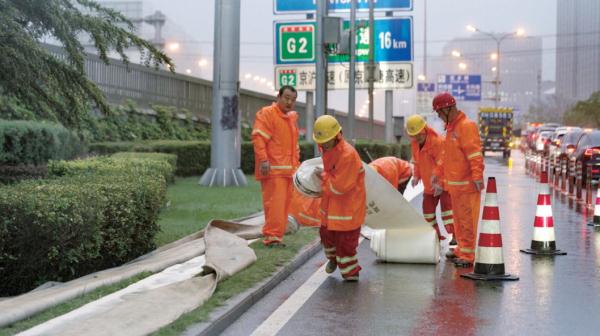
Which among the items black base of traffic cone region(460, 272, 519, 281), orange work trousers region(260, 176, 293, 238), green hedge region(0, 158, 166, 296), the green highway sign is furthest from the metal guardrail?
black base of traffic cone region(460, 272, 519, 281)

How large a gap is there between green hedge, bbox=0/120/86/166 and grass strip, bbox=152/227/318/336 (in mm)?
5844

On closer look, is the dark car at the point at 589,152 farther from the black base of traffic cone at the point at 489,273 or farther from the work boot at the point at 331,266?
the work boot at the point at 331,266

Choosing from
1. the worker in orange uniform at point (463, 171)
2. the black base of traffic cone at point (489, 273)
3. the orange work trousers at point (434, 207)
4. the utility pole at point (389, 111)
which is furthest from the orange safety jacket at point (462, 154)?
the utility pole at point (389, 111)

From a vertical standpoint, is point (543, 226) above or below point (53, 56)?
below

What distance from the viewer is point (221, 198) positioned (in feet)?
58.9

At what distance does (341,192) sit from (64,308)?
9.23 feet

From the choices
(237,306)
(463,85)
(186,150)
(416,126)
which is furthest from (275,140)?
(463,85)

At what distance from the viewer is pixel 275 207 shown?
10.8 m

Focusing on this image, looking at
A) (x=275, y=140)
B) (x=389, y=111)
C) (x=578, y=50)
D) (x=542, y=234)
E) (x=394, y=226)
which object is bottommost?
(x=542, y=234)

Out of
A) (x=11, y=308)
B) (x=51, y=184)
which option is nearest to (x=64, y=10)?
(x=51, y=184)

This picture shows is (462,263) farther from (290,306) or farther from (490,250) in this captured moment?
(290,306)

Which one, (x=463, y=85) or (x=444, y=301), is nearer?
(x=444, y=301)

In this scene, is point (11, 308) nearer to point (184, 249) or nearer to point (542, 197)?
point (184, 249)

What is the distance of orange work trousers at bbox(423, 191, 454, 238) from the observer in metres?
11.4
